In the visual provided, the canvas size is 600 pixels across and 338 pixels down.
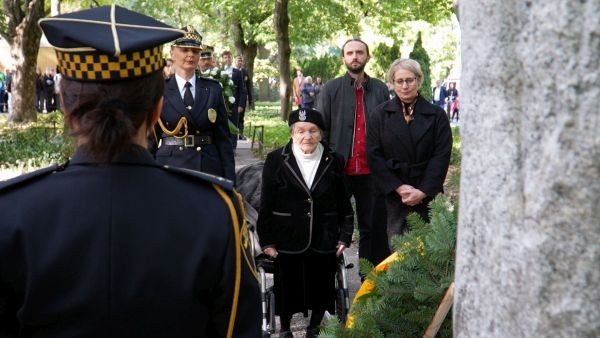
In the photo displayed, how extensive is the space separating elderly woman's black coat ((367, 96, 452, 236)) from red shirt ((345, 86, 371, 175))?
0.52 m

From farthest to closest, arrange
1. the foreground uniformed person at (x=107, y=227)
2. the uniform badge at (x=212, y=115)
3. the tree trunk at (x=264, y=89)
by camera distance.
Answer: the tree trunk at (x=264, y=89)
the uniform badge at (x=212, y=115)
the foreground uniformed person at (x=107, y=227)

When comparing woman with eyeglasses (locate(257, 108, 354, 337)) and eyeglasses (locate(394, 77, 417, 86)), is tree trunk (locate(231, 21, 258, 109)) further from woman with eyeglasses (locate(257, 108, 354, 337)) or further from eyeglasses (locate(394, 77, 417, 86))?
woman with eyeglasses (locate(257, 108, 354, 337))

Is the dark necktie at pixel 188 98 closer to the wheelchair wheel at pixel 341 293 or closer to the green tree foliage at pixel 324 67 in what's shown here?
the wheelchair wheel at pixel 341 293

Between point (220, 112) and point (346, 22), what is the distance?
28.6m

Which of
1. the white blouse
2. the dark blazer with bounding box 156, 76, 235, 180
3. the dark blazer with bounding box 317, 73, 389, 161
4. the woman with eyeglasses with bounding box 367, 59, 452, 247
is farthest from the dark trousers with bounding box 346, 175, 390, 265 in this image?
the dark blazer with bounding box 156, 76, 235, 180

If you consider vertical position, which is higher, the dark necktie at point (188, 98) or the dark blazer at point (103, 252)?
the dark necktie at point (188, 98)

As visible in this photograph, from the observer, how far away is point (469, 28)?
6.51ft

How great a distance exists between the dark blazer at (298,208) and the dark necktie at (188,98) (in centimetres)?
86

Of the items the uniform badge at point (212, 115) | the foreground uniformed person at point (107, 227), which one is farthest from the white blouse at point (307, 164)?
the foreground uniformed person at point (107, 227)

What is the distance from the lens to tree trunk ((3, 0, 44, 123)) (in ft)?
76.1

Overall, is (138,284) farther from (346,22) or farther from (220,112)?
(346,22)

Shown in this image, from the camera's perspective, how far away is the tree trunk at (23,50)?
76.1 ft

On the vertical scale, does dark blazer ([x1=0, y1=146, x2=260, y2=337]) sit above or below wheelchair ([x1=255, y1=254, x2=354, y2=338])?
above

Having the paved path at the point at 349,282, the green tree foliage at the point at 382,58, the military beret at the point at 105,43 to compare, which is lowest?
the paved path at the point at 349,282
